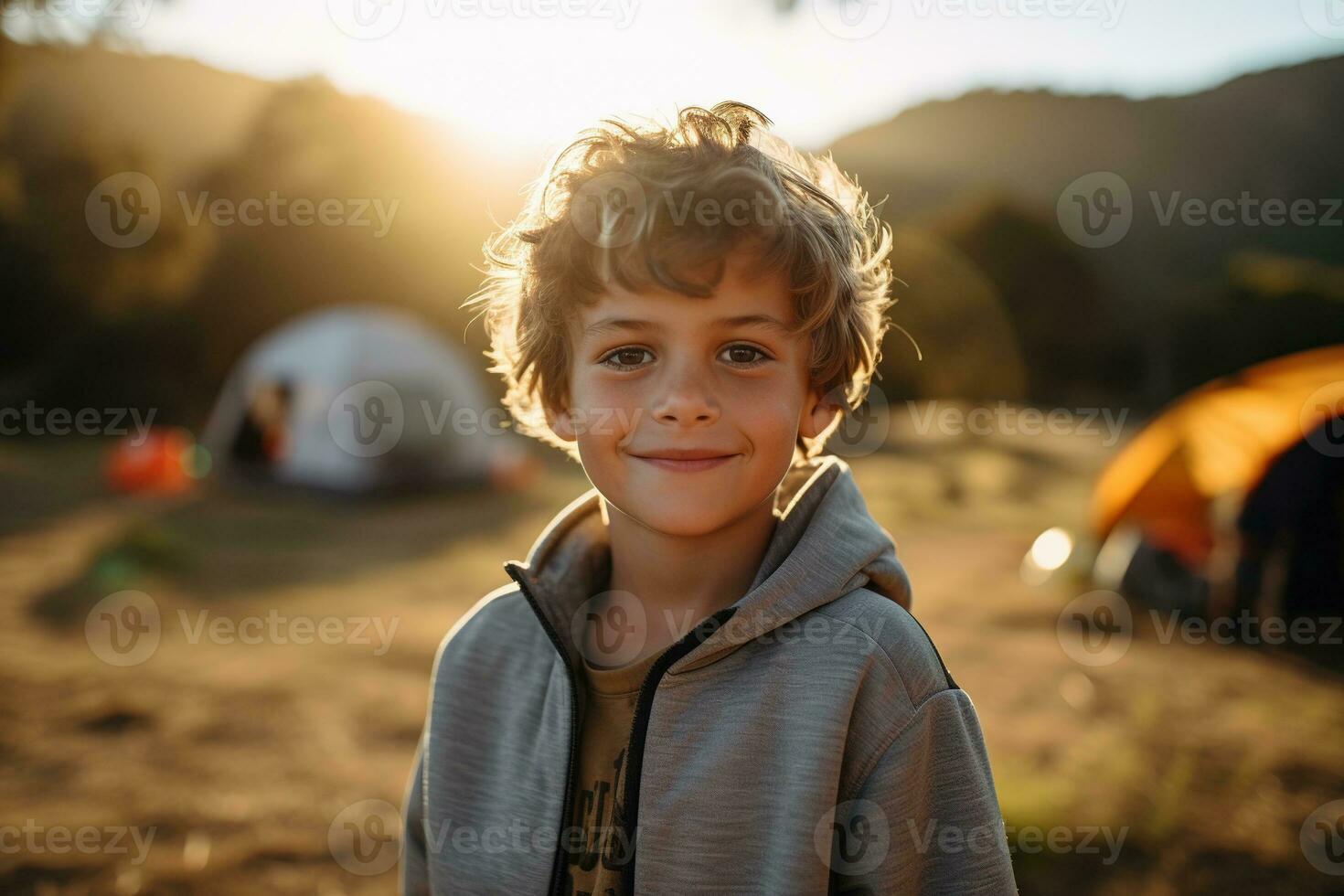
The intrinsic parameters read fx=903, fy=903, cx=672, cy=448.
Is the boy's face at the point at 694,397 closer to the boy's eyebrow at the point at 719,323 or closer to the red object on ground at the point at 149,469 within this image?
the boy's eyebrow at the point at 719,323

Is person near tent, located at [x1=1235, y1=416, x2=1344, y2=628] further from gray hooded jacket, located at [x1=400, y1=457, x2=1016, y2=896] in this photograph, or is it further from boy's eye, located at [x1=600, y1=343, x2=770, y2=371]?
boy's eye, located at [x1=600, y1=343, x2=770, y2=371]

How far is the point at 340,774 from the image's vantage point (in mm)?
4547

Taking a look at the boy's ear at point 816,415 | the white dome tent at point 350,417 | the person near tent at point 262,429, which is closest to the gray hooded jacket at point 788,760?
the boy's ear at point 816,415

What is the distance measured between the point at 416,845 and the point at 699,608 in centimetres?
90

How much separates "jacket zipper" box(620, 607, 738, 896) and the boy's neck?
209 mm

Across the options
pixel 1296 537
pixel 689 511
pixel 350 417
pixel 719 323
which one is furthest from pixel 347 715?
pixel 350 417

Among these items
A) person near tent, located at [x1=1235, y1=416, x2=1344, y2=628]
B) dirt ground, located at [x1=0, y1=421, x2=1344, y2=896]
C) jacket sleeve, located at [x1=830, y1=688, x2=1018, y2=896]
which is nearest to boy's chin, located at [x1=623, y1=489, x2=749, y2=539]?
jacket sleeve, located at [x1=830, y1=688, x2=1018, y2=896]

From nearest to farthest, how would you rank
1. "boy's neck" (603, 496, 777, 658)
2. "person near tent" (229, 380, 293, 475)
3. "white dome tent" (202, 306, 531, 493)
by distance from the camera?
"boy's neck" (603, 496, 777, 658) → "white dome tent" (202, 306, 531, 493) → "person near tent" (229, 380, 293, 475)

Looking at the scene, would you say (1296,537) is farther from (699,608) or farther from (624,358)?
(624,358)

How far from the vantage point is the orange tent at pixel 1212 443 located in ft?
23.3

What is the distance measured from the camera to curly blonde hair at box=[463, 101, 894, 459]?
70.2 inches

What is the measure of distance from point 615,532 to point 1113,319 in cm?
3371

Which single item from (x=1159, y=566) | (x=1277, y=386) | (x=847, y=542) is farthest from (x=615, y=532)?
(x=1277, y=386)

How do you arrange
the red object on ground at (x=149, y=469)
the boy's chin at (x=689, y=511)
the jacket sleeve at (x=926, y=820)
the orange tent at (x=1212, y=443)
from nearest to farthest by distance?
1. the jacket sleeve at (x=926, y=820)
2. the boy's chin at (x=689, y=511)
3. the orange tent at (x=1212, y=443)
4. the red object on ground at (x=149, y=469)
